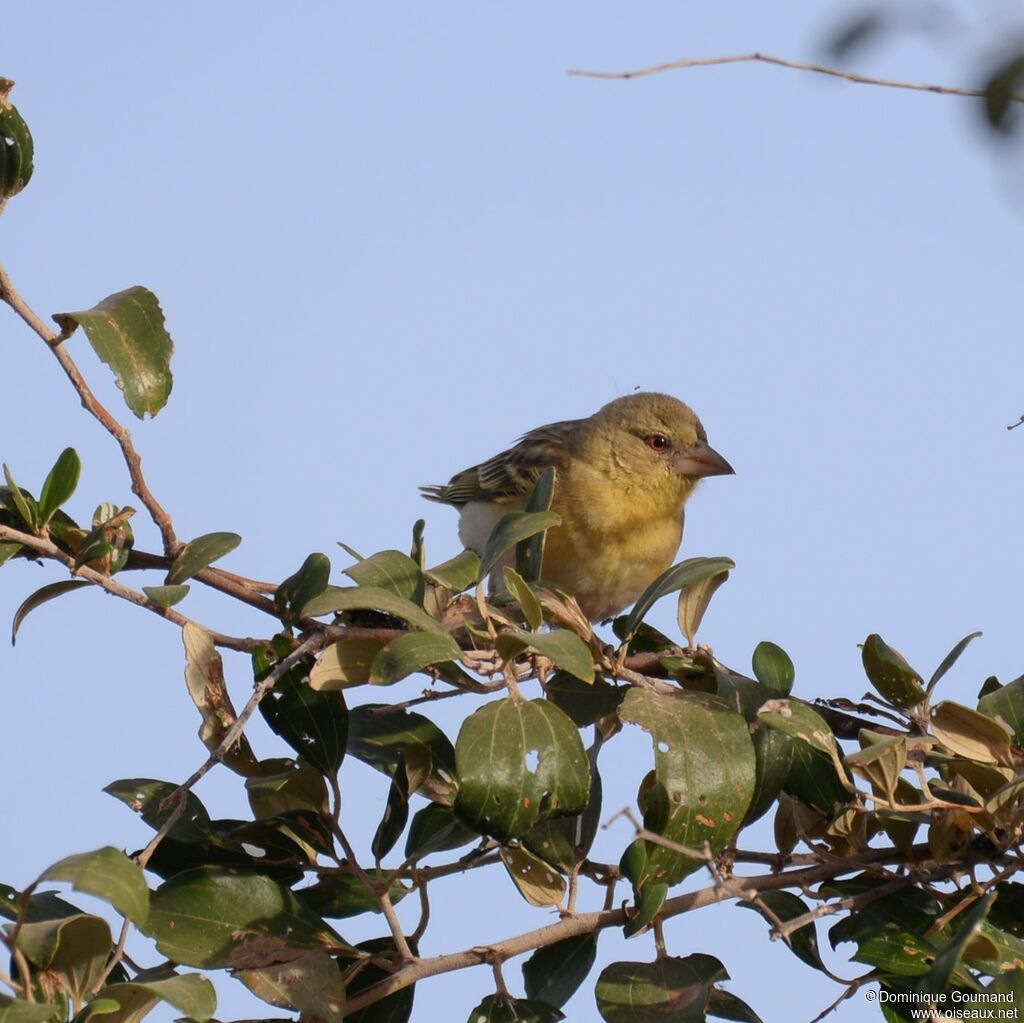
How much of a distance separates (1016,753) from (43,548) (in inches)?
68.4

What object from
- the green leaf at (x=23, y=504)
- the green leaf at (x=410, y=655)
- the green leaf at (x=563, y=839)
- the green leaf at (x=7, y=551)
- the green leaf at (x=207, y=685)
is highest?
the green leaf at (x=23, y=504)

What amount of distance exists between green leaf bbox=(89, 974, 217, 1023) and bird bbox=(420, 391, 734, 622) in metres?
3.21

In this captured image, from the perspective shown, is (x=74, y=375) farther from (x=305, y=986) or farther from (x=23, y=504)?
(x=305, y=986)

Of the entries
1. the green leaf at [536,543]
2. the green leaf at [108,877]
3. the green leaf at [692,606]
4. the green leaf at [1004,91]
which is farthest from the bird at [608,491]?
the green leaf at [1004,91]

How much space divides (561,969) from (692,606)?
2.38ft

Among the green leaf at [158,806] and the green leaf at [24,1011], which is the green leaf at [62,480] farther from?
the green leaf at [24,1011]

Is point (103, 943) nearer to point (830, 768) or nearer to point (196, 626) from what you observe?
point (196, 626)

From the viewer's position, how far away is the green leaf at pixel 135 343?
2.43m

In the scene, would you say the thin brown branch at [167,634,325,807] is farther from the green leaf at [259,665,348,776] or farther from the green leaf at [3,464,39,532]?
the green leaf at [3,464,39,532]

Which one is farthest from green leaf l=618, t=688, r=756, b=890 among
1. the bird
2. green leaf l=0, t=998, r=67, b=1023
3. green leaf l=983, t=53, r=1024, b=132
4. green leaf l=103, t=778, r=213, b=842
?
the bird

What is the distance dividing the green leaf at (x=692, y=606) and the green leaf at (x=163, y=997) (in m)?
1.16

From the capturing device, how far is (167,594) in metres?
2.31

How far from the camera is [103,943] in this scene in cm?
189

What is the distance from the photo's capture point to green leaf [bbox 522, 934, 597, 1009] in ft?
7.72
